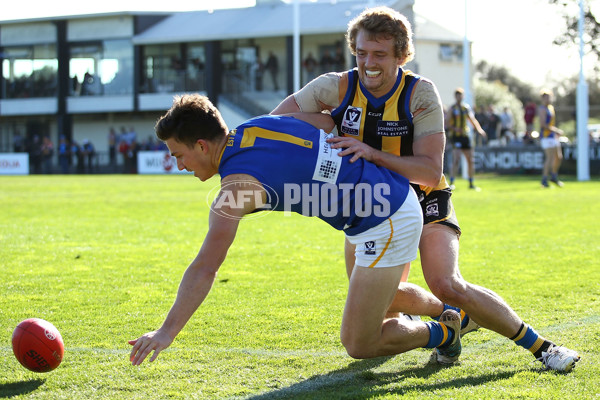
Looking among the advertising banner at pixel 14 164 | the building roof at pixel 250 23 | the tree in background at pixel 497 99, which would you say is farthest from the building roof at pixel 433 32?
the advertising banner at pixel 14 164

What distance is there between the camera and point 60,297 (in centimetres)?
657

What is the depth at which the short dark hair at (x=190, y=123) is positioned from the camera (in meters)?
3.87

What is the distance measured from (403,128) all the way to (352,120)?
327mm

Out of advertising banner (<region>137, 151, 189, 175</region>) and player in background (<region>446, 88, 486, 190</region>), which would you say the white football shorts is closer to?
player in background (<region>446, 88, 486, 190</region>)

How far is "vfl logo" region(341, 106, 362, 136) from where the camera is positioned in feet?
15.3

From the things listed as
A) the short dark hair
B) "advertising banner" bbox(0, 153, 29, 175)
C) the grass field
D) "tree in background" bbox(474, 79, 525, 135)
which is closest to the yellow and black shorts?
the grass field

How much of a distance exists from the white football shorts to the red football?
1882 mm

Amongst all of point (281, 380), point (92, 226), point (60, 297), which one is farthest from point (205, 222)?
point (281, 380)

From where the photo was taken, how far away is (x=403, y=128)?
15.1 ft

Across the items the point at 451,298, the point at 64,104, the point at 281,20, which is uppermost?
the point at 281,20

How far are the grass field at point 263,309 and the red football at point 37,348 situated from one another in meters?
0.10

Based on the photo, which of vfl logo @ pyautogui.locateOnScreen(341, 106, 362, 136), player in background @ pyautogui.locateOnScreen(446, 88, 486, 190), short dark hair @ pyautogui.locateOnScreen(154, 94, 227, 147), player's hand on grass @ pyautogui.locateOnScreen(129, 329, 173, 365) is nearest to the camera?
player's hand on grass @ pyautogui.locateOnScreen(129, 329, 173, 365)

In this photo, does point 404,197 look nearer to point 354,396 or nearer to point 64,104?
point 354,396

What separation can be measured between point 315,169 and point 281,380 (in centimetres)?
131
